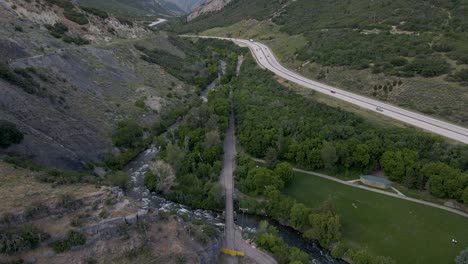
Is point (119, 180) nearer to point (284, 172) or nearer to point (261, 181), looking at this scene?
point (261, 181)

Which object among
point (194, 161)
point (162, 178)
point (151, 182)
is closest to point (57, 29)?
point (194, 161)

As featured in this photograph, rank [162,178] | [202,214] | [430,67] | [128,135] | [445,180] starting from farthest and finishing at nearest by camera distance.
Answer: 1. [430,67]
2. [128,135]
3. [162,178]
4. [445,180]
5. [202,214]

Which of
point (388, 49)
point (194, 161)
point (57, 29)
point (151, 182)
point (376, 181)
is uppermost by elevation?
point (57, 29)

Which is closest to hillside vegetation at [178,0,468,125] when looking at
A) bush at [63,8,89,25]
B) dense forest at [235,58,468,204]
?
dense forest at [235,58,468,204]

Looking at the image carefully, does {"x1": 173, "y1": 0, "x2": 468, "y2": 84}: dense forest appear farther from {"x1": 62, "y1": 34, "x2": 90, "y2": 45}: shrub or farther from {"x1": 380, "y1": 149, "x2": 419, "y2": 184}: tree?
{"x1": 62, "y1": 34, "x2": 90, "y2": 45}: shrub

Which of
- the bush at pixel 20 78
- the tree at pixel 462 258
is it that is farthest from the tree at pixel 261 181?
the bush at pixel 20 78

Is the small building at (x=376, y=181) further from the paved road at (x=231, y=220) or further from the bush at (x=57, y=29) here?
the bush at (x=57, y=29)

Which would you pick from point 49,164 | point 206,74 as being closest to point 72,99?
point 49,164
